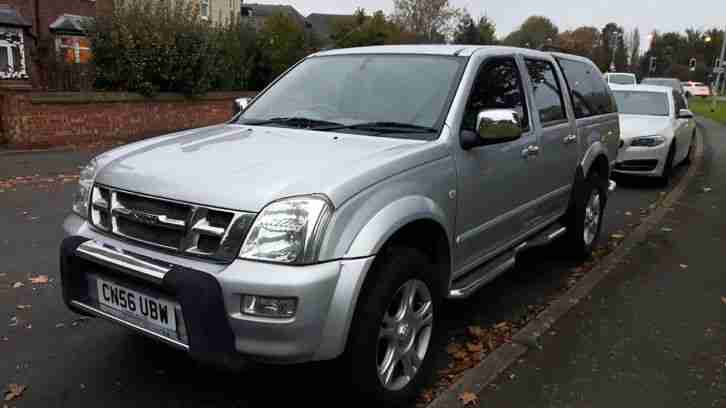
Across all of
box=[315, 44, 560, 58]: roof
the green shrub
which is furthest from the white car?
the green shrub

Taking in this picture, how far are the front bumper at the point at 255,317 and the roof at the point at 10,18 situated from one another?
78.6 feet

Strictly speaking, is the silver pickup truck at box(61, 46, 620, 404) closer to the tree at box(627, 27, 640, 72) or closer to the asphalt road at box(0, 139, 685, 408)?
the asphalt road at box(0, 139, 685, 408)

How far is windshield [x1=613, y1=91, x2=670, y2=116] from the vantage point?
11109 millimetres

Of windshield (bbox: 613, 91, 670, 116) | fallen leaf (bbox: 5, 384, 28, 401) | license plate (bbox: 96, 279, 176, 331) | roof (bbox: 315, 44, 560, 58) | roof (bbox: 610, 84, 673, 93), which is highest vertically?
roof (bbox: 315, 44, 560, 58)

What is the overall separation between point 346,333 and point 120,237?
47.8 inches

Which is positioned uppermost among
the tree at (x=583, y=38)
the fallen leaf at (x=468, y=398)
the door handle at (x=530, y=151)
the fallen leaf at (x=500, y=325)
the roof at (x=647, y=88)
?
the tree at (x=583, y=38)

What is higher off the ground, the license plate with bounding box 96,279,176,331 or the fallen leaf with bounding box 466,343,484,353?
the license plate with bounding box 96,279,176,331

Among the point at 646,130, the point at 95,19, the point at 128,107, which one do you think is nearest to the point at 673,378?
the point at 646,130

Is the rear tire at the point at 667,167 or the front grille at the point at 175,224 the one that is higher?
the front grille at the point at 175,224

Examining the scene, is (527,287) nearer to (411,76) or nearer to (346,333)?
(411,76)

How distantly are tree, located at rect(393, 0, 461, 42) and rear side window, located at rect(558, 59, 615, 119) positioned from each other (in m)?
46.3

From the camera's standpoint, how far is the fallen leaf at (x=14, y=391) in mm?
3227

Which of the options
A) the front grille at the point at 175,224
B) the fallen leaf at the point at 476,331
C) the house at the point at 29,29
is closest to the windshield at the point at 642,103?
the fallen leaf at the point at 476,331

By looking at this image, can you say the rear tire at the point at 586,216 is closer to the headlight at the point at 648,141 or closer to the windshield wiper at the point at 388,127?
the windshield wiper at the point at 388,127
